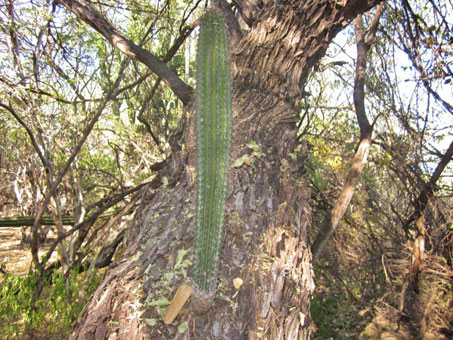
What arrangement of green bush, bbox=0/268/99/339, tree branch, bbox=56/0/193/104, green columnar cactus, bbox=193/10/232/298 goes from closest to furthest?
green columnar cactus, bbox=193/10/232/298
tree branch, bbox=56/0/193/104
green bush, bbox=0/268/99/339

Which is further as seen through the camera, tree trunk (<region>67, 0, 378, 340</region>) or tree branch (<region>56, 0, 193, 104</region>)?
tree branch (<region>56, 0, 193, 104</region>)

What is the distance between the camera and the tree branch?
275 cm

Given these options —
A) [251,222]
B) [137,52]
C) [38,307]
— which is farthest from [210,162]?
[38,307]

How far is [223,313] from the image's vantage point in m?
1.64

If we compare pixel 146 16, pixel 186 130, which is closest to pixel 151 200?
pixel 186 130

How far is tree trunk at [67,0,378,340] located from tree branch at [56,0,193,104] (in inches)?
9.1

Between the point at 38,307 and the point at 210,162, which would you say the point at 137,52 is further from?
the point at 38,307

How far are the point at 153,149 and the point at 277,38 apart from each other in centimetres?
513

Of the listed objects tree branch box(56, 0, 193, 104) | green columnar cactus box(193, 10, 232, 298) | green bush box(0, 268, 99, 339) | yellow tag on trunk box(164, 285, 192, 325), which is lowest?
green bush box(0, 268, 99, 339)

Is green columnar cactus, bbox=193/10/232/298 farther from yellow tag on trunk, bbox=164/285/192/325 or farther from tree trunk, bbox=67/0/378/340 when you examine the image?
tree trunk, bbox=67/0/378/340

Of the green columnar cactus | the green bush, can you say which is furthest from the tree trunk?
the green bush

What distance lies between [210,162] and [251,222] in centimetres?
59

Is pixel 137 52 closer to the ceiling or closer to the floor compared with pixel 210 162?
closer to the ceiling

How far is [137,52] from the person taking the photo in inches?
110
